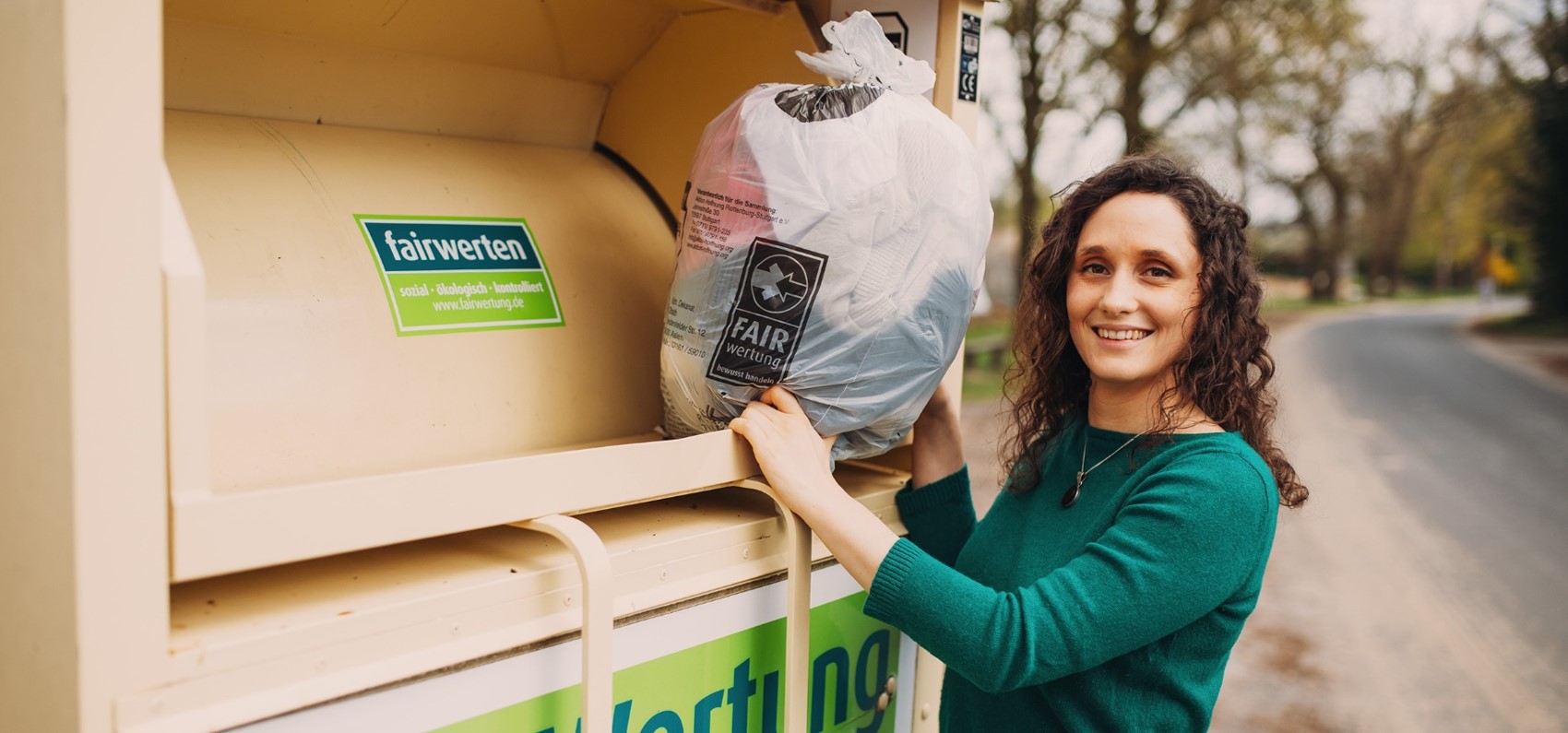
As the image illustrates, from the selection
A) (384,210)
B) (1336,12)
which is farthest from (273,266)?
(1336,12)

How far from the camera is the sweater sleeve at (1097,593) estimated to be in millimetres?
1380

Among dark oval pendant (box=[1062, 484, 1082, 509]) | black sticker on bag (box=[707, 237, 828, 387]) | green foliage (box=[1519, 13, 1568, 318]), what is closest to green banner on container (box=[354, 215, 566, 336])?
black sticker on bag (box=[707, 237, 828, 387])

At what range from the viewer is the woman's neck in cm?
158

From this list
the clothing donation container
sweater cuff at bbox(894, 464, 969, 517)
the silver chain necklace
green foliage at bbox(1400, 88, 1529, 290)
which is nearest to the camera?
the clothing donation container

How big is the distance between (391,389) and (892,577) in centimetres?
73

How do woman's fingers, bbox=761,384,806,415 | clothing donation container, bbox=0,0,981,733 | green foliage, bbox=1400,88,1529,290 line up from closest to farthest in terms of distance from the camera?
clothing donation container, bbox=0,0,981,733, woman's fingers, bbox=761,384,806,415, green foliage, bbox=1400,88,1529,290

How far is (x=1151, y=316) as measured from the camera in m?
1.58

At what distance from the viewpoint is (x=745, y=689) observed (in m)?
1.52

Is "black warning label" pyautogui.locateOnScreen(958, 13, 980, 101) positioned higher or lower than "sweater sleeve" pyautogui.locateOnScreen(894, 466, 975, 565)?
higher

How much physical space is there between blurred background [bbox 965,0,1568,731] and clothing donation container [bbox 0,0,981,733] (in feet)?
2.15

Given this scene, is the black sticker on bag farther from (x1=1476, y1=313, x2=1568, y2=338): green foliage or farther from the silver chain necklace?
(x1=1476, y1=313, x2=1568, y2=338): green foliage

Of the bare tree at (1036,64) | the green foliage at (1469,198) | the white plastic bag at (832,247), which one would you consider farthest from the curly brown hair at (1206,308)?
the green foliage at (1469,198)

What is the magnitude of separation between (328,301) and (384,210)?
199mm

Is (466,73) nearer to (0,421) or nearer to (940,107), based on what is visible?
(940,107)
